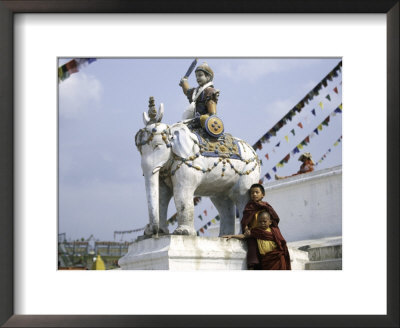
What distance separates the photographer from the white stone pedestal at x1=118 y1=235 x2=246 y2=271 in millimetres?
11930

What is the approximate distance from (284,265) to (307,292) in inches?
50.0

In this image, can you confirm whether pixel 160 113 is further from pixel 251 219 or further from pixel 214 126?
pixel 251 219

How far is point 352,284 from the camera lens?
10750 millimetres

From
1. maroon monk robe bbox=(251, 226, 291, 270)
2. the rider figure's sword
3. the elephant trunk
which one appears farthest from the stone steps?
the rider figure's sword

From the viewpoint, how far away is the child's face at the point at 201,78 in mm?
13336

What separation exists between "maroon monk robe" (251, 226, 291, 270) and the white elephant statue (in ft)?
2.64

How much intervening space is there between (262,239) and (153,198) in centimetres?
168

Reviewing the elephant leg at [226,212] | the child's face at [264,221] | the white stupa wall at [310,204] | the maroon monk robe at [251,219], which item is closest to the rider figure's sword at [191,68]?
the elephant leg at [226,212]

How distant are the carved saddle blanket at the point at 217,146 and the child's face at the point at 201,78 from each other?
823mm

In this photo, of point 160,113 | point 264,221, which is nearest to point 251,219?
point 264,221
